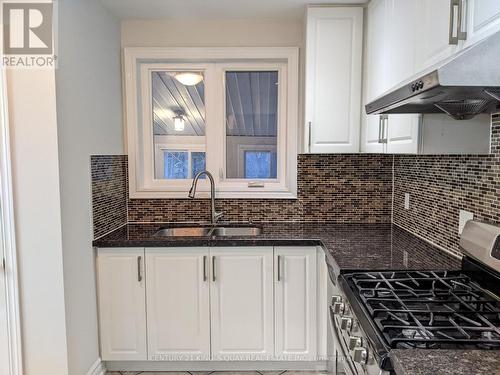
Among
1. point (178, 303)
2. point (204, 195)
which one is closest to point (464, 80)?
point (178, 303)

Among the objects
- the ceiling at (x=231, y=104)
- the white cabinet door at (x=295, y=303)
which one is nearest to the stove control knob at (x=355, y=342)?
the white cabinet door at (x=295, y=303)

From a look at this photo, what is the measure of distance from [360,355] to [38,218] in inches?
64.0

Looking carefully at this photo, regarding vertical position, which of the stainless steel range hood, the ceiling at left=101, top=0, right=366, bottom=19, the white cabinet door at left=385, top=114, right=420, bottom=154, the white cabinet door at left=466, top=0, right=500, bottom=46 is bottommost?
the white cabinet door at left=385, top=114, right=420, bottom=154

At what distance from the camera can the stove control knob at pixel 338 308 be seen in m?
1.55

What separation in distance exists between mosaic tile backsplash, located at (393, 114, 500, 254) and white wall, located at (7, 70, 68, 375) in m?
2.00

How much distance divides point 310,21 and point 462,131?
123cm

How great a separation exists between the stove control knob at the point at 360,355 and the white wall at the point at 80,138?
1.50m

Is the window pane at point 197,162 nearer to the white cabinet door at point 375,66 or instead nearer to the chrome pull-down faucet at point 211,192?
the chrome pull-down faucet at point 211,192

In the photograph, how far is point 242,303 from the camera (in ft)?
7.53

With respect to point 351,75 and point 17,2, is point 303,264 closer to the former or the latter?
point 351,75

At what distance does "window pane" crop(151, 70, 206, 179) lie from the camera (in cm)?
281

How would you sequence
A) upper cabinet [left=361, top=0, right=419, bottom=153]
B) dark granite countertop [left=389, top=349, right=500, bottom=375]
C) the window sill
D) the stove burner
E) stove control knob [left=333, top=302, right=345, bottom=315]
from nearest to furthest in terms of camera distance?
dark granite countertop [left=389, top=349, right=500, bottom=375] < the stove burner < stove control knob [left=333, top=302, right=345, bottom=315] < upper cabinet [left=361, top=0, right=419, bottom=153] < the window sill

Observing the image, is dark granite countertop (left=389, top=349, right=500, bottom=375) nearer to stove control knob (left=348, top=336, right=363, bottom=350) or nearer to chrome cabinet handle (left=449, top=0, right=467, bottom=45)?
stove control knob (left=348, top=336, right=363, bottom=350)

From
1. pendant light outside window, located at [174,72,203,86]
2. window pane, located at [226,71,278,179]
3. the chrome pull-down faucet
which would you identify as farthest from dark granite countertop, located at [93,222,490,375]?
pendant light outside window, located at [174,72,203,86]
